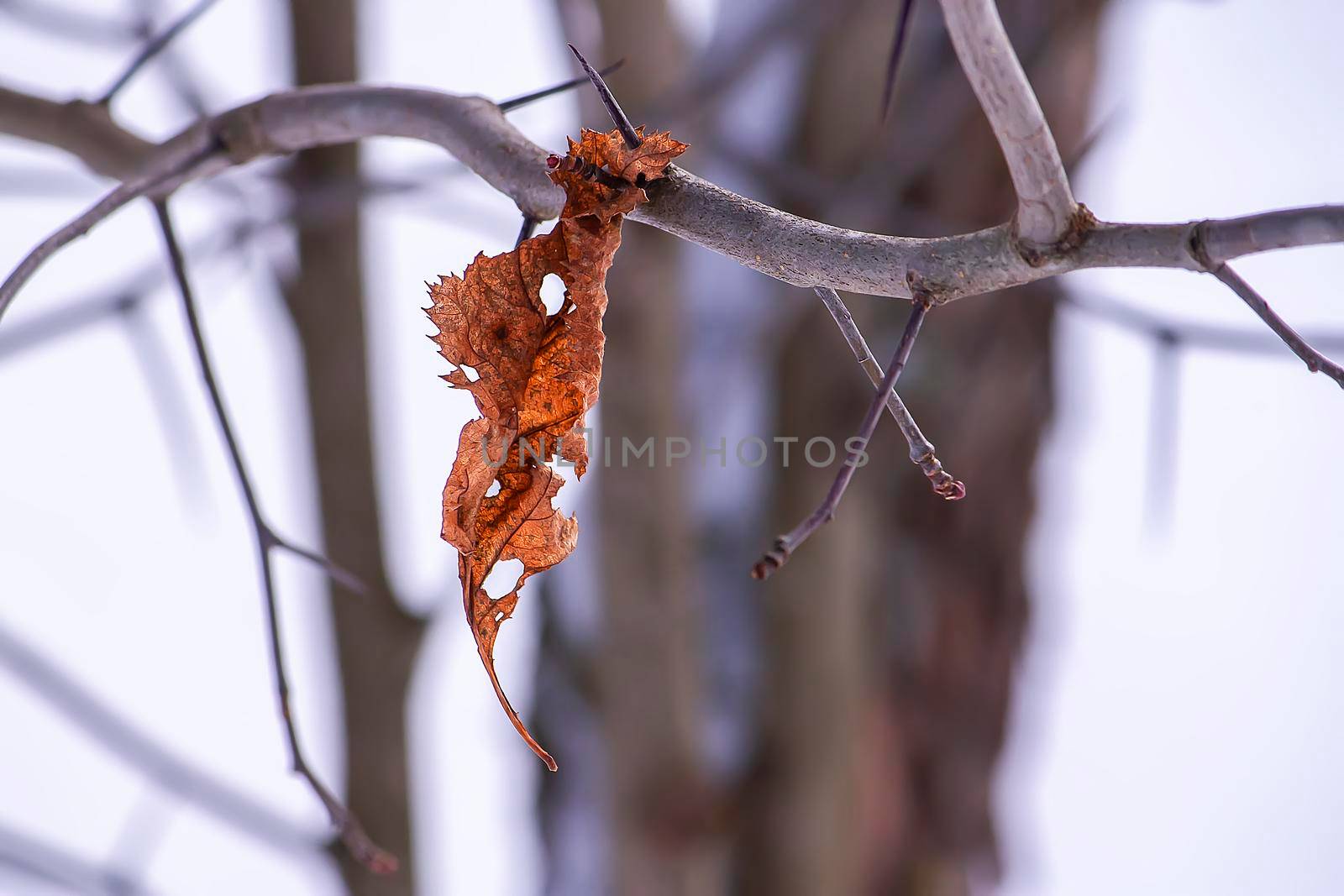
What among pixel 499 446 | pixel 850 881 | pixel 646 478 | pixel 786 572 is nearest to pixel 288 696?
pixel 499 446

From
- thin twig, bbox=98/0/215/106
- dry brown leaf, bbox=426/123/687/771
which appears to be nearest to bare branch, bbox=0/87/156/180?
thin twig, bbox=98/0/215/106

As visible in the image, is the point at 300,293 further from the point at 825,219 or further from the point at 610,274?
the point at 825,219

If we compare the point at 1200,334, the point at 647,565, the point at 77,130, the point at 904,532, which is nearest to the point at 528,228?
the point at 77,130

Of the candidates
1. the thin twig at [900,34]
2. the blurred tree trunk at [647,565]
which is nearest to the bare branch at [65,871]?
the blurred tree trunk at [647,565]

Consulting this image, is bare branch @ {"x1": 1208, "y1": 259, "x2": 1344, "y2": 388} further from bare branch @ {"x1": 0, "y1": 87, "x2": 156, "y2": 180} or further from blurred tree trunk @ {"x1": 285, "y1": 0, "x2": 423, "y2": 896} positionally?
blurred tree trunk @ {"x1": 285, "y1": 0, "x2": 423, "y2": 896}

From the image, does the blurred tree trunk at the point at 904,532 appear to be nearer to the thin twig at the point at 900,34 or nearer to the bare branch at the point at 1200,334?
the bare branch at the point at 1200,334

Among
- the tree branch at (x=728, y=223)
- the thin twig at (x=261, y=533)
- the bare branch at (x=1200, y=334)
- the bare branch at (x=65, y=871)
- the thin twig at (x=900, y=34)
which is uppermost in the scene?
the bare branch at (x=1200, y=334)

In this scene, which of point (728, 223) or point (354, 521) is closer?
point (728, 223)

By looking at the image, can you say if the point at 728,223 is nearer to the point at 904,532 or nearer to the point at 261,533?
the point at 261,533
